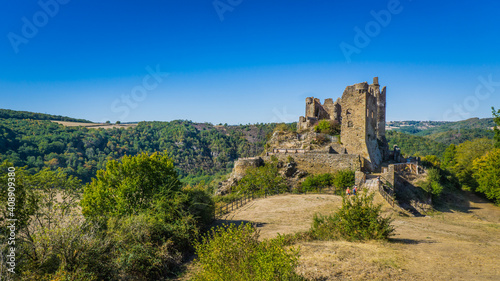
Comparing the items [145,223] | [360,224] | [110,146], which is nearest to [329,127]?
[360,224]

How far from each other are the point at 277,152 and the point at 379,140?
12.4 metres

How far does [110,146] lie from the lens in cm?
8894

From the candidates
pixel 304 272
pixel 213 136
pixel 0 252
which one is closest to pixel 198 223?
pixel 304 272

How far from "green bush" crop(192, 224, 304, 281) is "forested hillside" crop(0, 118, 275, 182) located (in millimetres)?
51981

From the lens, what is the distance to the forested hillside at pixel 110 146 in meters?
60.2

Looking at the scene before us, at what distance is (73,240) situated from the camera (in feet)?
26.7

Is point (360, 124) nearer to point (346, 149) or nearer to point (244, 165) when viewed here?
point (346, 149)

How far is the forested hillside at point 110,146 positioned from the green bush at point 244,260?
2047 inches

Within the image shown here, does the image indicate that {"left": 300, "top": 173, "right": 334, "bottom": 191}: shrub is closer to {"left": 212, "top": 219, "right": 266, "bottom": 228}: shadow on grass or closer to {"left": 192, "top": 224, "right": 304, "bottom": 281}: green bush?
{"left": 212, "top": 219, "right": 266, "bottom": 228}: shadow on grass

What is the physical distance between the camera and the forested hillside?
6016 centimetres

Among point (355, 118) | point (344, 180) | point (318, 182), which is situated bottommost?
point (318, 182)

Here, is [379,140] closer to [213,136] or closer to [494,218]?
[494,218]

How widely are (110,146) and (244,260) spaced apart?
311 feet

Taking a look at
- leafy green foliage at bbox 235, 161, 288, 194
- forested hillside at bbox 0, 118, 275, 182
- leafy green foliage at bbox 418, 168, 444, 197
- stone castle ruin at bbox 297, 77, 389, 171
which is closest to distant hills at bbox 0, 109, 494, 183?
forested hillside at bbox 0, 118, 275, 182
